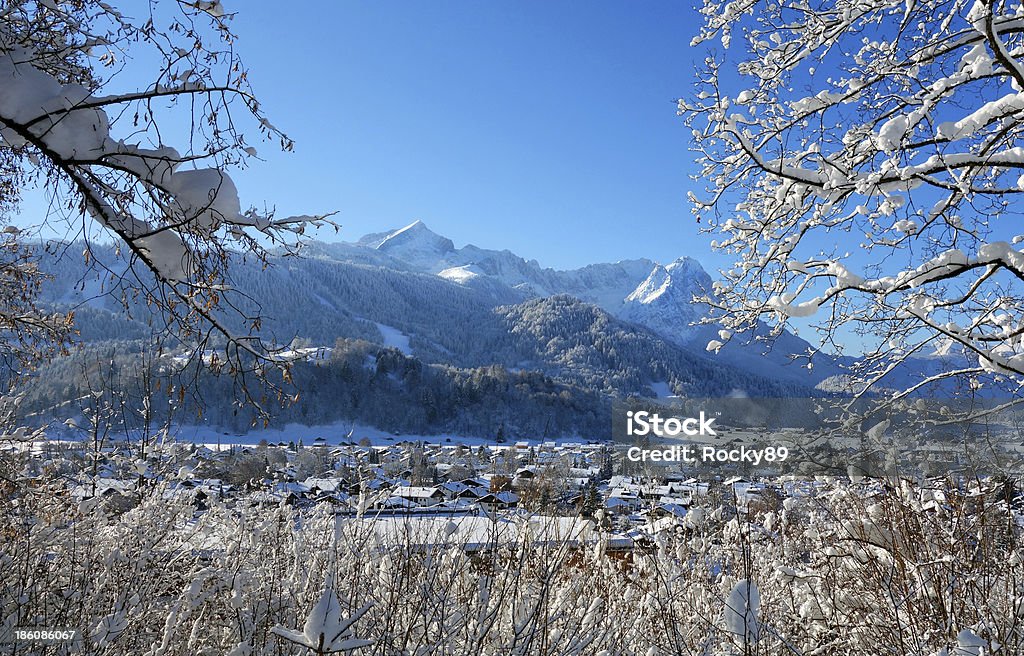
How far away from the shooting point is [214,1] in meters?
3.04

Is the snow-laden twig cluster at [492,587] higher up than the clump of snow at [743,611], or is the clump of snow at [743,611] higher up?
the clump of snow at [743,611]

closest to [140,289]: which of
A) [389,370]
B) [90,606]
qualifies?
[90,606]

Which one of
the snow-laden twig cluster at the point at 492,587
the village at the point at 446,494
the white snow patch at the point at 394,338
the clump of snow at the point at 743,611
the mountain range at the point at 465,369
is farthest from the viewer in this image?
the white snow patch at the point at 394,338

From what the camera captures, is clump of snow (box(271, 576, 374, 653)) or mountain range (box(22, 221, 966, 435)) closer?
clump of snow (box(271, 576, 374, 653))

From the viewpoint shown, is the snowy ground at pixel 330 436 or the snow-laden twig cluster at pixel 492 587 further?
the snowy ground at pixel 330 436

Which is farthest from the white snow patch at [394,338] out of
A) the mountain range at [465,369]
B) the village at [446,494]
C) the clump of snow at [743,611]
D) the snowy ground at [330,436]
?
the clump of snow at [743,611]

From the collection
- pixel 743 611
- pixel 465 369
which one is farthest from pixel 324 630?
pixel 465 369

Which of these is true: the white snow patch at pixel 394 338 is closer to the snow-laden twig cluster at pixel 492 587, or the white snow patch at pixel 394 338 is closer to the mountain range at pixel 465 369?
the mountain range at pixel 465 369

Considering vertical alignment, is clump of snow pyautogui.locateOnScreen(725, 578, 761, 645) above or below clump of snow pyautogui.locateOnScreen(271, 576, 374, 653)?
below

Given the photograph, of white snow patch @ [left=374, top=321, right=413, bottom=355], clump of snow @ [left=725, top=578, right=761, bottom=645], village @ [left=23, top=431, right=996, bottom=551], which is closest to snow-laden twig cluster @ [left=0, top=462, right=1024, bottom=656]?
clump of snow @ [left=725, top=578, right=761, bottom=645]

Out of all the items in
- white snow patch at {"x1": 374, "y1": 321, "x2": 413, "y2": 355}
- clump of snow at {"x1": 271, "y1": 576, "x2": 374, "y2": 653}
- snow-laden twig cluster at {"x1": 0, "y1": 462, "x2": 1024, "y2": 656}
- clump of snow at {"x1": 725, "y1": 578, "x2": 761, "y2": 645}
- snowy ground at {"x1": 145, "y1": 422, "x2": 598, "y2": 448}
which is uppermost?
white snow patch at {"x1": 374, "y1": 321, "x2": 413, "y2": 355}

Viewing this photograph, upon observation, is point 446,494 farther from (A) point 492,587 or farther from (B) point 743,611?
(B) point 743,611

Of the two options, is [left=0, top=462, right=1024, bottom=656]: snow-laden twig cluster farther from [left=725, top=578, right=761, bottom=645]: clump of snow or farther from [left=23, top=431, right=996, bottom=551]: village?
[left=23, top=431, right=996, bottom=551]: village

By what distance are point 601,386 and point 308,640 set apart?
6072 inches
